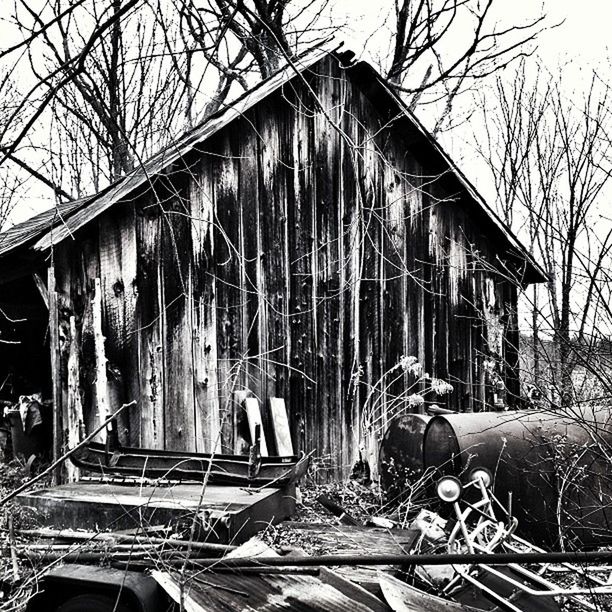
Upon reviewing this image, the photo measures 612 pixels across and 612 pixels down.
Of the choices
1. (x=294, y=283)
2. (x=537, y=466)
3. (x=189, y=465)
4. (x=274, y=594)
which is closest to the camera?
(x=274, y=594)

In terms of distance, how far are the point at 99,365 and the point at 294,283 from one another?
2.44 metres

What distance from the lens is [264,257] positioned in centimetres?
796

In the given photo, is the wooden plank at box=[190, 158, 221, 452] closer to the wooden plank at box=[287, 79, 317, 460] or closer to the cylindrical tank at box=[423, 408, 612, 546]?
the wooden plank at box=[287, 79, 317, 460]

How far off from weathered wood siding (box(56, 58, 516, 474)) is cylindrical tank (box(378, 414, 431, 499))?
2.75 feet

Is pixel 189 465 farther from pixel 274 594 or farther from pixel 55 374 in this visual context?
pixel 274 594

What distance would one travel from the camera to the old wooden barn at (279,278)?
22.8ft

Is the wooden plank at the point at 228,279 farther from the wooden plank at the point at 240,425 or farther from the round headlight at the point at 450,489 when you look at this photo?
the round headlight at the point at 450,489

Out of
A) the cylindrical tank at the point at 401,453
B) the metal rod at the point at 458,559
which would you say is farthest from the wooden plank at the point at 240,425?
the metal rod at the point at 458,559

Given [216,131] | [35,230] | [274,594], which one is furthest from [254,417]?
[274,594]

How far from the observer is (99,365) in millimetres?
6863

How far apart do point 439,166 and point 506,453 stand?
425 centimetres

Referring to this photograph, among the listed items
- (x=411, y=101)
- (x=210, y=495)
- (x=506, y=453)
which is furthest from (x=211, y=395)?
(x=411, y=101)

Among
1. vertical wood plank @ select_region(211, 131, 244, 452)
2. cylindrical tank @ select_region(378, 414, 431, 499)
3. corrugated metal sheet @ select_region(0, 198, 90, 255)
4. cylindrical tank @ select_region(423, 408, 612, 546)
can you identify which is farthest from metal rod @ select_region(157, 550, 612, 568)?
vertical wood plank @ select_region(211, 131, 244, 452)

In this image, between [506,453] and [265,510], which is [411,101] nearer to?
[506,453]
